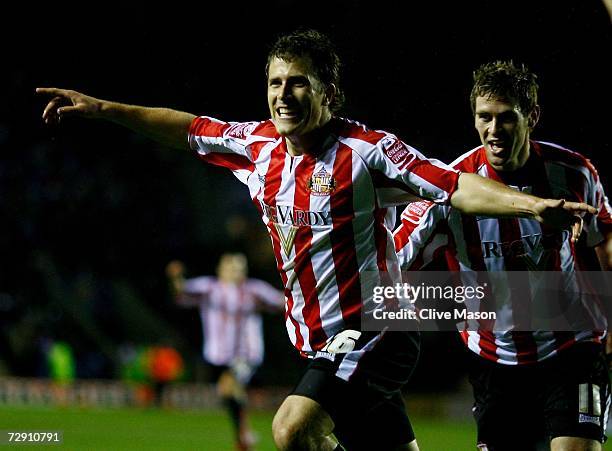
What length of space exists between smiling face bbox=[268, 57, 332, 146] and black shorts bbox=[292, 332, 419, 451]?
90cm

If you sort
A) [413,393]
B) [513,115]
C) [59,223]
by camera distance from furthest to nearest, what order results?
1. [59,223]
2. [413,393]
3. [513,115]

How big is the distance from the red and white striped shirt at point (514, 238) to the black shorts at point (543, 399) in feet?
0.19

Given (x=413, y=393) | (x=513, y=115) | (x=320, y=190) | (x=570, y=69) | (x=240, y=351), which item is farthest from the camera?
(x=413, y=393)

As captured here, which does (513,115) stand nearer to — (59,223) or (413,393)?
(413,393)

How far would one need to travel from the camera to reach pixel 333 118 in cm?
447

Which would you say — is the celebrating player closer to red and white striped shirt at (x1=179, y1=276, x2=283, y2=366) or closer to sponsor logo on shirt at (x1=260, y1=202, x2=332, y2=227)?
sponsor logo on shirt at (x1=260, y1=202, x2=332, y2=227)

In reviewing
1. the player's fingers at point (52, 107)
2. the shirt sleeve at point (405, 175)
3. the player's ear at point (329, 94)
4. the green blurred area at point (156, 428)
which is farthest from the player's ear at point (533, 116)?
the green blurred area at point (156, 428)

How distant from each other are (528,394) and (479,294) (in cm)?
49

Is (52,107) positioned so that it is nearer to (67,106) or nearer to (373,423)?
(67,106)

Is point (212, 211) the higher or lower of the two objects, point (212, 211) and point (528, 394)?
the higher

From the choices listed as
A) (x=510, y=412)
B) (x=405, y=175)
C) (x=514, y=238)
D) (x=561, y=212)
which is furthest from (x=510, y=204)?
(x=510, y=412)

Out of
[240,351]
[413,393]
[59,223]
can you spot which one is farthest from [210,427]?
[59,223]

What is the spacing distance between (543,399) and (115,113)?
7.55 feet

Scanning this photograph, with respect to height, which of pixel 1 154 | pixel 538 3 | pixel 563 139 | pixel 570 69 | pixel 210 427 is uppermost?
pixel 1 154
